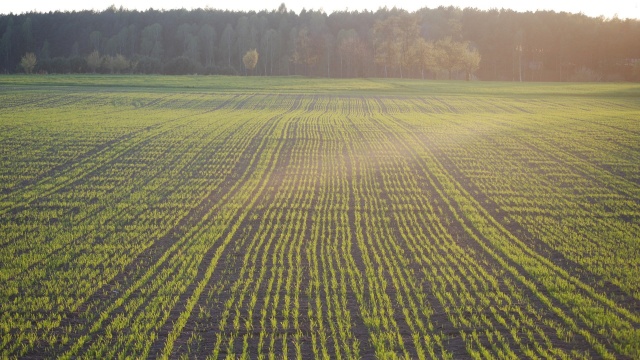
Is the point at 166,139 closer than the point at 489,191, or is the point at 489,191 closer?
the point at 489,191

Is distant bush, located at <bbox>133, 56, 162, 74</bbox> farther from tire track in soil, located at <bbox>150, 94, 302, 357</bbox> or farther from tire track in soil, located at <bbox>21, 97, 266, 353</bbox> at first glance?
tire track in soil, located at <bbox>21, 97, 266, 353</bbox>

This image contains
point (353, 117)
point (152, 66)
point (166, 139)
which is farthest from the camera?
point (152, 66)

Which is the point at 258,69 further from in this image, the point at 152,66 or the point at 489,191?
the point at 489,191

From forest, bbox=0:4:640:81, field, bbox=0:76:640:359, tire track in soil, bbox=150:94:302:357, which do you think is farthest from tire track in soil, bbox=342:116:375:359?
forest, bbox=0:4:640:81

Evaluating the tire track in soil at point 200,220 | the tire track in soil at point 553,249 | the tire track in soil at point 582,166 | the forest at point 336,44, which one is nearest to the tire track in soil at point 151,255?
the tire track in soil at point 200,220

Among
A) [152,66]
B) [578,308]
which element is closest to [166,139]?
[578,308]

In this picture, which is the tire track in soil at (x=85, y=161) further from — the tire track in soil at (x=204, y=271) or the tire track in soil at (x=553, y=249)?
the tire track in soil at (x=553, y=249)
